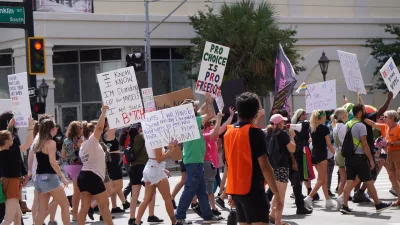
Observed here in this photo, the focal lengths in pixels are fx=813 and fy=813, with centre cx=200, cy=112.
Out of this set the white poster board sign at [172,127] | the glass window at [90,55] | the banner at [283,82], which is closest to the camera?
the white poster board sign at [172,127]

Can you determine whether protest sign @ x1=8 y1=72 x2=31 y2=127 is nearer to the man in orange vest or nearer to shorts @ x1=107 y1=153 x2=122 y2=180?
shorts @ x1=107 y1=153 x2=122 y2=180

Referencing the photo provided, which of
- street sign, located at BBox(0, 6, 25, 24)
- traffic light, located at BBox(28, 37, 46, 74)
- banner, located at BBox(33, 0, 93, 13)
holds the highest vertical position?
banner, located at BBox(33, 0, 93, 13)

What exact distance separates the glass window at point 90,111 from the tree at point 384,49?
13634 millimetres

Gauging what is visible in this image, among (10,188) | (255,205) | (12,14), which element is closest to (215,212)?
(10,188)

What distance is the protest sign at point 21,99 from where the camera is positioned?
12578 mm

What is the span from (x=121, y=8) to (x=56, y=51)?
3.85 metres

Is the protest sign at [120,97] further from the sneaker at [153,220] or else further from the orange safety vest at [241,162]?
the orange safety vest at [241,162]

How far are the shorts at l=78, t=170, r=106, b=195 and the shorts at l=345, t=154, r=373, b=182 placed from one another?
4.48 metres

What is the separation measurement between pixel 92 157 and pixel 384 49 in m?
30.5

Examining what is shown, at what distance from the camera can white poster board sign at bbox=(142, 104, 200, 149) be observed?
37.3 ft

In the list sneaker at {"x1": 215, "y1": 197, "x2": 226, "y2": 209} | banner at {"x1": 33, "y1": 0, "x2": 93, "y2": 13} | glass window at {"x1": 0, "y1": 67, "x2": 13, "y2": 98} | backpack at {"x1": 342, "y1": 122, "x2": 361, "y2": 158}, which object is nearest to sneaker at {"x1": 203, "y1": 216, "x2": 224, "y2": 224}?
sneaker at {"x1": 215, "y1": 197, "x2": 226, "y2": 209}

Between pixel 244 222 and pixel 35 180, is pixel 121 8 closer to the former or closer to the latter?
pixel 35 180

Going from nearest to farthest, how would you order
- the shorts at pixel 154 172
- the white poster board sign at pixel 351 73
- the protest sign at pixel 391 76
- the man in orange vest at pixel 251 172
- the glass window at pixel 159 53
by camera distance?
the man in orange vest at pixel 251 172 → the shorts at pixel 154 172 → the protest sign at pixel 391 76 → the white poster board sign at pixel 351 73 → the glass window at pixel 159 53

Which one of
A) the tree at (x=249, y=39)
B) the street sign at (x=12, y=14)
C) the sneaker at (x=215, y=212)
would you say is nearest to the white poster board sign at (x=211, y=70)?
the sneaker at (x=215, y=212)
